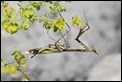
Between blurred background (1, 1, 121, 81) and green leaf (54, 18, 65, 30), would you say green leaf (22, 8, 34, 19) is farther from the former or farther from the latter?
blurred background (1, 1, 121, 81)

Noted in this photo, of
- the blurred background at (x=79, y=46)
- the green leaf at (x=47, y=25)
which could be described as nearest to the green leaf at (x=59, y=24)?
the green leaf at (x=47, y=25)

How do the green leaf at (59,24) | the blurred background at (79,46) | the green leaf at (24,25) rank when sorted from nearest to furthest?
the green leaf at (59,24) → the green leaf at (24,25) → the blurred background at (79,46)

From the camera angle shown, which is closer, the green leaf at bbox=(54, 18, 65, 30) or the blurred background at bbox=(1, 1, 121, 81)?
the green leaf at bbox=(54, 18, 65, 30)

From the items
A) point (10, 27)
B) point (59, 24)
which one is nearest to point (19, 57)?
point (10, 27)

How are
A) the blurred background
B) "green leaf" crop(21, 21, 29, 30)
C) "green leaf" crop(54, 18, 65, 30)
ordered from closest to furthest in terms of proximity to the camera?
"green leaf" crop(54, 18, 65, 30) < "green leaf" crop(21, 21, 29, 30) < the blurred background

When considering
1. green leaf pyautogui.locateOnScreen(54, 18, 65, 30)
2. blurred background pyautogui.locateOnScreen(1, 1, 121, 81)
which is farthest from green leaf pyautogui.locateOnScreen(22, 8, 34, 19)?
blurred background pyautogui.locateOnScreen(1, 1, 121, 81)

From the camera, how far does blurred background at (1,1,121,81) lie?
462cm

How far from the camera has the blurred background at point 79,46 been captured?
15.2 ft

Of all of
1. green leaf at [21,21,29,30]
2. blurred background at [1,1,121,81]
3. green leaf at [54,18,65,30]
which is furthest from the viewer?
blurred background at [1,1,121,81]

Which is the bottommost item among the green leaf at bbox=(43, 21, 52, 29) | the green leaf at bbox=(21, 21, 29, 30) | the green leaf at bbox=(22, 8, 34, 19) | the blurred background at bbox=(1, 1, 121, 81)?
the blurred background at bbox=(1, 1, 121, 81)

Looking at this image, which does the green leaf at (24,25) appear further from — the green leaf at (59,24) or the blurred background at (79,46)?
the blurred background at (79,46)

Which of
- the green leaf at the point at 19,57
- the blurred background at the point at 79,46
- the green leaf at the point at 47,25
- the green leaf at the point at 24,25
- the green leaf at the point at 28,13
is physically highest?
the green leaf at the point at 28,13

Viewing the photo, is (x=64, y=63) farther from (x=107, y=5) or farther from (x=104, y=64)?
(x=107, y=5)

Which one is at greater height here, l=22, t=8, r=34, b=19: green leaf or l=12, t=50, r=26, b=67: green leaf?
l=22, t=8, r=34, b=19: green leaf
